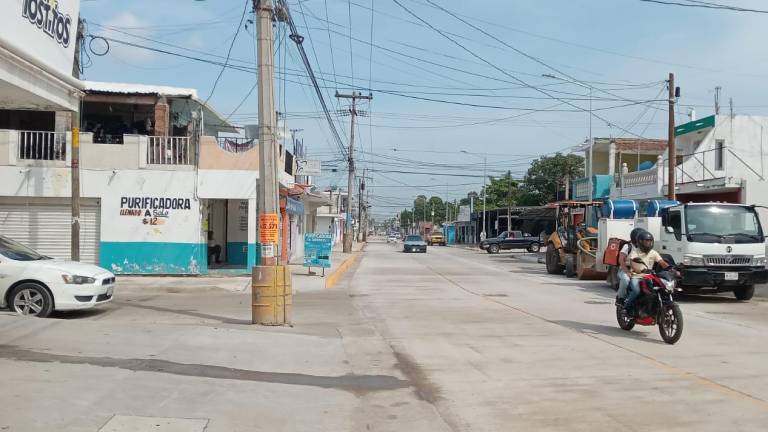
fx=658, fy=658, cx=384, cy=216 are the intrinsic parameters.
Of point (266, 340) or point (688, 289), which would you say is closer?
point (266, 340)

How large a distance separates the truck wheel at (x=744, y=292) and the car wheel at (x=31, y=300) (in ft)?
51.0

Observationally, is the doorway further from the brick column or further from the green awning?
the green awning

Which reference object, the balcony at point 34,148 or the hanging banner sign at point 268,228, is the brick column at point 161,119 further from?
the hanging banner sign at point 268,228

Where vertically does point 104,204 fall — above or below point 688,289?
above

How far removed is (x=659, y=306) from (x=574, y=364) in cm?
Result: 262

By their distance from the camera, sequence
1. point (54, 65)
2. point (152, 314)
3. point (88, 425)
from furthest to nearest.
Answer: point (152, 314), point (54, 65), point (88, 425)

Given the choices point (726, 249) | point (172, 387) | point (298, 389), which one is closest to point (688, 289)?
point (726, 249)

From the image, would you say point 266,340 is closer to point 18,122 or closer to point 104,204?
point 104,204

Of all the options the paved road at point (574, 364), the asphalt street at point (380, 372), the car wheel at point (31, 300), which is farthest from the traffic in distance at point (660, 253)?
the car wheel at point (31, 300)

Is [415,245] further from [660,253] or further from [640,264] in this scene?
[640,264]

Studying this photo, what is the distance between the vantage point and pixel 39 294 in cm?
1157

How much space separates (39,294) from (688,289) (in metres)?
15.6

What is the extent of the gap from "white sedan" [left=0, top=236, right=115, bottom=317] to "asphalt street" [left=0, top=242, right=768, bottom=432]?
29.0 inches

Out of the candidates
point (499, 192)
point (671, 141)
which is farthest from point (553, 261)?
point (499, 192)
